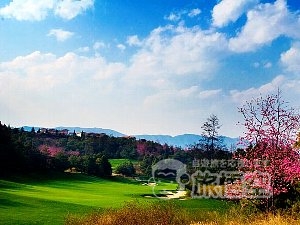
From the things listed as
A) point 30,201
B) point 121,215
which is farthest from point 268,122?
point 30,201

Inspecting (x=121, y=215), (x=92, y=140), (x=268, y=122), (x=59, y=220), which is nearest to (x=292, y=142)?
(x=268, y=122)

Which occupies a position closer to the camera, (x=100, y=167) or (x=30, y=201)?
(x=30, y=201)

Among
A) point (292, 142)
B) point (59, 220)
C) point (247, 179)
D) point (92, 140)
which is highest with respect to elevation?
point (92, 140)

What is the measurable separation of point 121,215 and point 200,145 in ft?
130

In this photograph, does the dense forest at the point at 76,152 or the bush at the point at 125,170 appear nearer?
the dense forest at the point at 76,152

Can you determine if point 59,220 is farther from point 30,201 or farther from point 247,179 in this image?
point 247,179

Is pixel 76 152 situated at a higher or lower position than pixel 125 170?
higher

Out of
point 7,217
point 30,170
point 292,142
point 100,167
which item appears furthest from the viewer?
point 100,167

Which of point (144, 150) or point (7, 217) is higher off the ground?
point (144, 150)

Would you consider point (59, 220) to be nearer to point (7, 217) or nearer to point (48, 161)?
point (7, 217)

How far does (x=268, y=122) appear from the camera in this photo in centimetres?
1905

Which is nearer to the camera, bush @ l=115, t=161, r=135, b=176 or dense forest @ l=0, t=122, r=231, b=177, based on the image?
dense forest @ l=0, t=122, r=231, b=177

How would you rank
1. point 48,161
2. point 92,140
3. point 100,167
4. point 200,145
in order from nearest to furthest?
point 200,145
point 48,161
point 100,167
point 92,140

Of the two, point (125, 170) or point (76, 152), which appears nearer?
point (125, 170)
